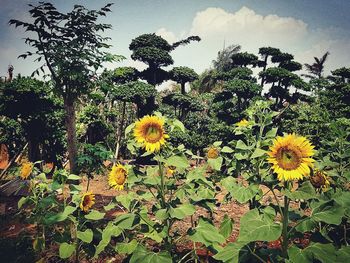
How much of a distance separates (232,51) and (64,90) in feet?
74.3

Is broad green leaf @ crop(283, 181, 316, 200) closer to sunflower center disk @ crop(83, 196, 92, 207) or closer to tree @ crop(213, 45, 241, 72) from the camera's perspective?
sunflower center disk @ crop(83, 196, 92, 207)

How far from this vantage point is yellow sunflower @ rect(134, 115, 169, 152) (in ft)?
7.40

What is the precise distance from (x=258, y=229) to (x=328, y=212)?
1.65 ft

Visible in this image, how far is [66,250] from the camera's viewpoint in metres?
2.56

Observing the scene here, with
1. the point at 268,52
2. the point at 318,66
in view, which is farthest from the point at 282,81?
the point at 318,66

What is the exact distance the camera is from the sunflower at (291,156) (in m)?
1.84

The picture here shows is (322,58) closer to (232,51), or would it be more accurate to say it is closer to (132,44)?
(232,51)

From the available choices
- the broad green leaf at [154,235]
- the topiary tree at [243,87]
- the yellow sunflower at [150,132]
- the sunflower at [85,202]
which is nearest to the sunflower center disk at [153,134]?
the yellow sunflower at [150,132]

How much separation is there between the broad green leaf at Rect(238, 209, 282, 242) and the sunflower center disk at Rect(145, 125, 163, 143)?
933 millimetres

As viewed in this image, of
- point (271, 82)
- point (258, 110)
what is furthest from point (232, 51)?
point (258, 110)

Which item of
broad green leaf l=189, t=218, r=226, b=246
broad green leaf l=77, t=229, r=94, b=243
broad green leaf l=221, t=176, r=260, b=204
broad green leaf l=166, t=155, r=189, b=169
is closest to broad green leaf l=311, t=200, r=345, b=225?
broad green leaf l=221, t=176, r=260, b=204

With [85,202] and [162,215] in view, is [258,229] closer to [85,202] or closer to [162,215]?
[162,215]

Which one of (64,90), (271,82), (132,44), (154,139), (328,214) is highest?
(132,44)

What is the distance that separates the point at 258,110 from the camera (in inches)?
102
